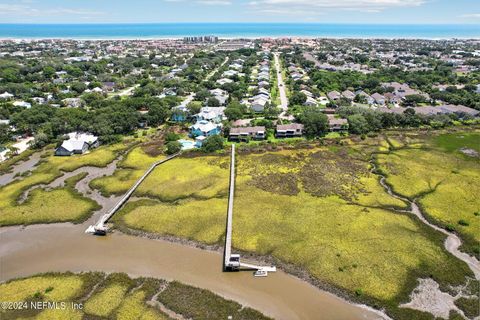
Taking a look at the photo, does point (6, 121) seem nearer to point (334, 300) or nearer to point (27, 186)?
point (27, 186)

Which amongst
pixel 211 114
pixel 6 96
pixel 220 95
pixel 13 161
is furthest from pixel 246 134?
pixel 6 96

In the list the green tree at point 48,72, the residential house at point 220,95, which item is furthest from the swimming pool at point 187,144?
the green tree at point 48,72

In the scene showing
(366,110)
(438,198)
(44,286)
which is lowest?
(44,286)

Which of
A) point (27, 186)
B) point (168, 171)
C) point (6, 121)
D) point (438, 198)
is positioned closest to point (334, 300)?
point (438, 198)

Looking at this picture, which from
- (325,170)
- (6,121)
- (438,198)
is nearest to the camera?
(438,198)

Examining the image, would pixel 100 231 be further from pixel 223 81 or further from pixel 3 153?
pixel 223 81

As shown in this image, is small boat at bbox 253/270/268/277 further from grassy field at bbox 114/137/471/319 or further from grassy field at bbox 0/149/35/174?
grassy field at bbox 0/149/35/174

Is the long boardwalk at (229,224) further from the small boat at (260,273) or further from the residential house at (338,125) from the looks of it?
the residential house at (338,125)
